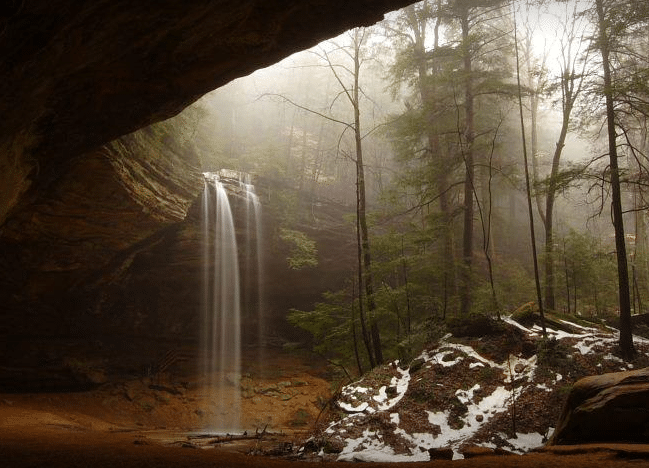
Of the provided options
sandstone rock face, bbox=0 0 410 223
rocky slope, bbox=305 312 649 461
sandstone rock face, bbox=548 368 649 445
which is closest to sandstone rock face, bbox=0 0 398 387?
sandstone rock face, bbox=0 0 410 223

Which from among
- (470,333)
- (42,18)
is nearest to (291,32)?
(42,18)

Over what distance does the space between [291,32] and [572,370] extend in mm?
7662

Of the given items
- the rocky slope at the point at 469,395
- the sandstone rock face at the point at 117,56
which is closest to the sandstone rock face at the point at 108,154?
the sandstone rock face at the point at 117,56

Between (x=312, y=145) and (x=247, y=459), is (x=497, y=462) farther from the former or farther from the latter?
(x=312, y=145)

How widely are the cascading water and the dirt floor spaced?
428mm

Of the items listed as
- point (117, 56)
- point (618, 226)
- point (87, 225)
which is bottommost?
point (618, 226)

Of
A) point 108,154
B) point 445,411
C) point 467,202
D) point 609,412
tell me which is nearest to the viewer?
point 609,412

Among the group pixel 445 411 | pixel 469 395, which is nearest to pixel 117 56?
pixel 445 411

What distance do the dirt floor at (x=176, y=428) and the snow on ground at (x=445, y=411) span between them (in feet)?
3.33

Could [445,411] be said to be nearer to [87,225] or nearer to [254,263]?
[87,225]

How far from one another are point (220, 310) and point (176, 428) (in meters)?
5.87

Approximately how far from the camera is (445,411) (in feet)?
22.7

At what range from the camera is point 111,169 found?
29.2 ft

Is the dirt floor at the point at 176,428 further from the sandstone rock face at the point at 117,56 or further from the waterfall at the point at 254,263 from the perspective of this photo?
the sandstone rock face at the point at 117,56
